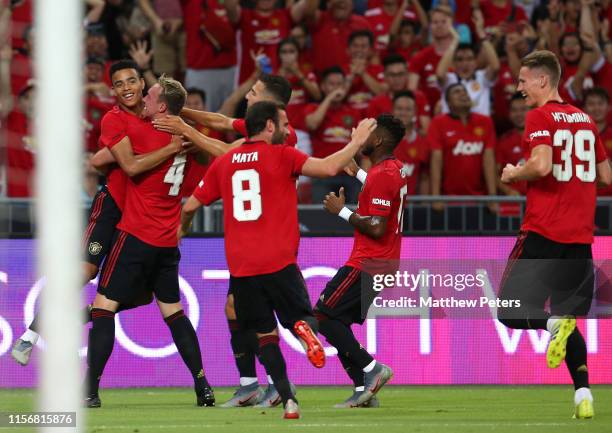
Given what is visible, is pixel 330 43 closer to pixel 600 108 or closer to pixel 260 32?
pixel 260 32

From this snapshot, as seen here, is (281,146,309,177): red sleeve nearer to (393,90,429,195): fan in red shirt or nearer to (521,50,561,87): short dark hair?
(521,50,561,87): short dark hair

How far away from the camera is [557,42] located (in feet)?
52.1

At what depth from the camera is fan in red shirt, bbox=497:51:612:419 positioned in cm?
817

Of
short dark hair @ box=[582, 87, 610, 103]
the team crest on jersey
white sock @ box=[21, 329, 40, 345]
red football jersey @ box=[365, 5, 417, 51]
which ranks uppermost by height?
red football jersey @ box=[365, 5, 417, 51]

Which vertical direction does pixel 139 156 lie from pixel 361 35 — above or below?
below

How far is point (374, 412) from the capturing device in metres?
8.83

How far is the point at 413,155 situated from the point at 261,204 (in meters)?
5.41

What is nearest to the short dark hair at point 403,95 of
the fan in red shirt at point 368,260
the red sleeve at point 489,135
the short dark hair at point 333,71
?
the red sleeve at point 489,135

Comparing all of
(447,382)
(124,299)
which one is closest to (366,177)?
(124,299)

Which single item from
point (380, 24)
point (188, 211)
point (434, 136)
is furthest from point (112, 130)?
point (380, 24)

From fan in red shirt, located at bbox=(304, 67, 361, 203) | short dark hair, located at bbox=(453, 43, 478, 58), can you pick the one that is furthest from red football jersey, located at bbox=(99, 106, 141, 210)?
short dark hair, located at bbox=(453, 43, 478, 58)

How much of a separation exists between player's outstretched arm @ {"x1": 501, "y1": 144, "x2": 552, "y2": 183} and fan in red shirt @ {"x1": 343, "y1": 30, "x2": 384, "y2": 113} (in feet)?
20.5

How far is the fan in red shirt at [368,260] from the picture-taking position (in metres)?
9.06

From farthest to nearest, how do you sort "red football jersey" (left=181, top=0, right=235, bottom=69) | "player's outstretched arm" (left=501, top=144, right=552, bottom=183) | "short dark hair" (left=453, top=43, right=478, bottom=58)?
1. "red football jersey" (left=181, top=0, right=235, bottom=69)
2. "short dark hair" (left=453, top=43, right=478, bottom=58)
3. "player's outstretched arm" (left=501, top=144, right=552, bottom=183)
